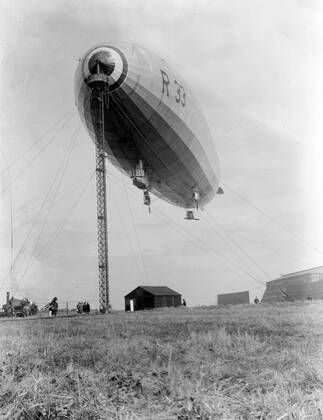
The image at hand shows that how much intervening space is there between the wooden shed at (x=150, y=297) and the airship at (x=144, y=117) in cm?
2623

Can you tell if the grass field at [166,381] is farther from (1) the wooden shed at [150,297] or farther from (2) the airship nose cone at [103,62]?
(1) the wooden shed at [150,297]

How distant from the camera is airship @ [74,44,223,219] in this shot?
2302cm

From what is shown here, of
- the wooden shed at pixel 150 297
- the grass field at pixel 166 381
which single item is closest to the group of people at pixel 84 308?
the wooden shed at pixel 150 297

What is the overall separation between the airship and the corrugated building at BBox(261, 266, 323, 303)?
33172 millimetres

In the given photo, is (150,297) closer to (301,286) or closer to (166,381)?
(301,286)

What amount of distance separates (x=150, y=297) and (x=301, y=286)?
Result: 932 inches

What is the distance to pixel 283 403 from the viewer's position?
156 inches

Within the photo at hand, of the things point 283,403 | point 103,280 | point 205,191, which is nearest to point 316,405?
point 283,403

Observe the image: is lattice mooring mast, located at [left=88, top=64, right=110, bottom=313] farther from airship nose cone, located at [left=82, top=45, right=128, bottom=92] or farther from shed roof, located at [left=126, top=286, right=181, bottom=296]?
shed roof, located at [left=126, top=286, right=181, bottom=296]

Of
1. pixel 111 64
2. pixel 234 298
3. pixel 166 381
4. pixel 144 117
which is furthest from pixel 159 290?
pixel 166 381

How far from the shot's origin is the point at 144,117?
77.7ft

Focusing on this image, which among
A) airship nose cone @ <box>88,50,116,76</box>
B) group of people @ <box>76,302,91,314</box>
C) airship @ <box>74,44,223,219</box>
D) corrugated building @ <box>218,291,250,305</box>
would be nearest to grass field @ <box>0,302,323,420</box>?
airship @ <box>74,44,223,219</box>

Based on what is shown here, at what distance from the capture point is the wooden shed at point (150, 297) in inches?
2089

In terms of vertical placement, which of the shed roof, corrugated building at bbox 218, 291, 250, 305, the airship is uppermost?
the airship
